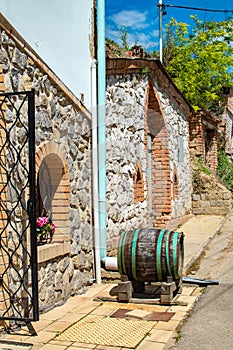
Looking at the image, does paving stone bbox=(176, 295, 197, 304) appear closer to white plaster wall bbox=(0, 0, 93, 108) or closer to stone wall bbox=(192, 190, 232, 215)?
white plaster wall bbox=(0, 0, 93, 108)

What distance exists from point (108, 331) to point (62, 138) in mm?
1787

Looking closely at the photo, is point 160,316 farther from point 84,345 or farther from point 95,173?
point 95,173

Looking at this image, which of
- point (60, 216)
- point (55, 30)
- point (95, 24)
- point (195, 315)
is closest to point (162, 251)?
point (195, 315)

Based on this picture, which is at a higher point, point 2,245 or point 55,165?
point 55,165

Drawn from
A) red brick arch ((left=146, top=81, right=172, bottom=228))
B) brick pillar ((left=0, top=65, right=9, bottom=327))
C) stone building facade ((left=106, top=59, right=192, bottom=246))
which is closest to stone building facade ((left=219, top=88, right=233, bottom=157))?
stone building facade ((left=106, top=59, right=192, bottom=246))

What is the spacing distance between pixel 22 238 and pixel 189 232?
457 cm

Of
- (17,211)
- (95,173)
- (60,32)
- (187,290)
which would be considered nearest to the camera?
(17,211)

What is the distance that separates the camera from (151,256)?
4344mm

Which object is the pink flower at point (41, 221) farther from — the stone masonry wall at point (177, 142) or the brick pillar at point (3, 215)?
the stone masonry wall at point (177, 142)

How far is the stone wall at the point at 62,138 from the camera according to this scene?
3785mm

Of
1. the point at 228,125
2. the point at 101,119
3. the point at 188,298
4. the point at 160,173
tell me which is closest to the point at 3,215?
the point at 188,298

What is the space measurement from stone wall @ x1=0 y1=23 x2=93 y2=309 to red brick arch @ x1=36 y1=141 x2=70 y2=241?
0.38 ft

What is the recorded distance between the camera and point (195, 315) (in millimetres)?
3941

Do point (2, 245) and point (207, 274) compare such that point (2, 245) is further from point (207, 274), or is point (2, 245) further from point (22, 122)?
point (207, 274)
